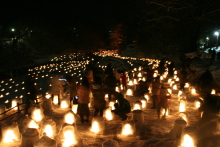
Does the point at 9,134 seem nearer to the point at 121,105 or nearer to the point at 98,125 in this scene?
the point at 98,125

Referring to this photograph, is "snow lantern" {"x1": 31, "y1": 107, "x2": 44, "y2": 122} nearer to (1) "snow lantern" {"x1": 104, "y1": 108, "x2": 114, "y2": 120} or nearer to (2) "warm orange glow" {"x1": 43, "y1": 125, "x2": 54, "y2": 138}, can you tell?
(2) "warm orange glow" {"x1": 43, "y1": 125, "x2": 54, "y2": 138}

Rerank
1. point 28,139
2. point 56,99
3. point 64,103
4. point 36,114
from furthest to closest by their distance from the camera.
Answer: point 56,99
point 64,103
point 36,114
point 28,139

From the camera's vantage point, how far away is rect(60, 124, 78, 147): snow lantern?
21.5 ft

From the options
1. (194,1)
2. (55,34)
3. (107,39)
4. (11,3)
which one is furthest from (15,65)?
(107,39)

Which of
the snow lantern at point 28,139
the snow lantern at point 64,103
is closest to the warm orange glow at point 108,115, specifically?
the snow lantern at point 64,103

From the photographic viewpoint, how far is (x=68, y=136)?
656 cm

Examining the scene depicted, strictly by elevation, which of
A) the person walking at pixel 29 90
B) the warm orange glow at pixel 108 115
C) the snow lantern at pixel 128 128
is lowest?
the snow lantern at pixel 128 128

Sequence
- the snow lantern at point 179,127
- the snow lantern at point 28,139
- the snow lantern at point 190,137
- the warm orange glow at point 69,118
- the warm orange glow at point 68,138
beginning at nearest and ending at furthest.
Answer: the snow lantern at point 28,139, the snow lantern at point 190,137, the warm orange glow at point 68,138, the snow lantern at point 179,127, the warm orange glow at point 69,118

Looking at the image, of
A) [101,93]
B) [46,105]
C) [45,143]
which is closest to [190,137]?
[101,93]

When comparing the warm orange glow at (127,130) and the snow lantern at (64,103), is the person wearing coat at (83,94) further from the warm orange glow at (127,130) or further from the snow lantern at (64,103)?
the snow lantern at (64,103)

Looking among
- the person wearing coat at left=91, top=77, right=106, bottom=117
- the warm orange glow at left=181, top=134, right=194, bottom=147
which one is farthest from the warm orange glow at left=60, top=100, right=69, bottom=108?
the warm orange glow at left=181, top=134, right=194, bottom=147

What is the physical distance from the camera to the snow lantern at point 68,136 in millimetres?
6559

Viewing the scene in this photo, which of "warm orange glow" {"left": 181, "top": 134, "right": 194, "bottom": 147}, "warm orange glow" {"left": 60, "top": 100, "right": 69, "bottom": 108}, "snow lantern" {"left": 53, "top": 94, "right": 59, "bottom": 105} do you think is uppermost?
"snow lantern" {"left": 53, "top": 94, "right": 59, "bottom": 105}

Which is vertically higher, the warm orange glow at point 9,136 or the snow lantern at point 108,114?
the snow lantern at point 108,114
